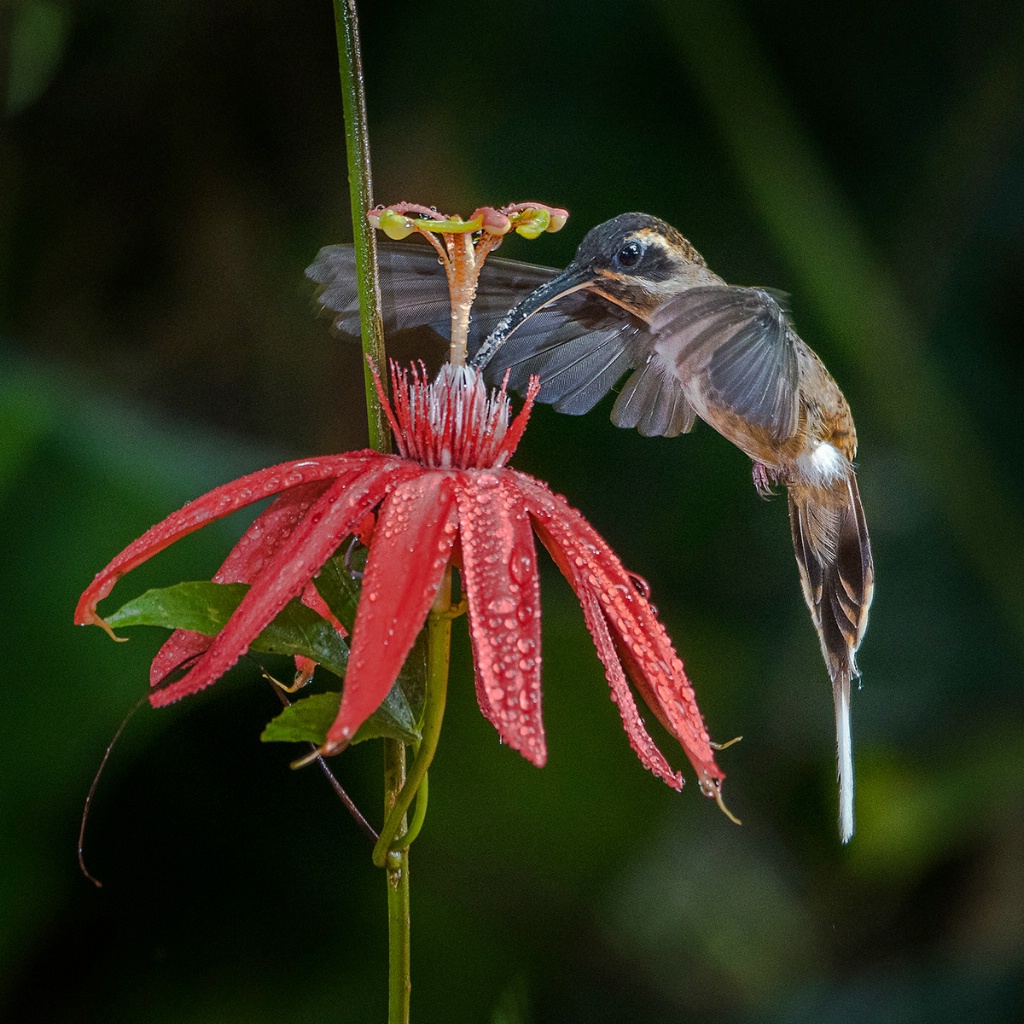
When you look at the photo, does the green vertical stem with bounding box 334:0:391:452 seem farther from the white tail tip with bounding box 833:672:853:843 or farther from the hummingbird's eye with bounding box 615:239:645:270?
the white tail tip with bounding box 833:672:853:843

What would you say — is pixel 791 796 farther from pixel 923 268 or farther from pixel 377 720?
pixel 377 720

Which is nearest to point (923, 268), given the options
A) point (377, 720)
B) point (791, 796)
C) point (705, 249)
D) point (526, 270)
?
point (705, 249)

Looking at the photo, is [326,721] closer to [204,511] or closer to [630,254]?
[204,511]

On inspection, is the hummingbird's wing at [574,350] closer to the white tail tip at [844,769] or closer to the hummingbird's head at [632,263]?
the hummingbird's head at [632,263]

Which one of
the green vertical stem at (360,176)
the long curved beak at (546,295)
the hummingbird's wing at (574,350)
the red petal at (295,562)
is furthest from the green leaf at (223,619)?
the hummingbird's wing at (574,350)

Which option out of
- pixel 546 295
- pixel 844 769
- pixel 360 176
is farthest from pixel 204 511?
pixel 844 769

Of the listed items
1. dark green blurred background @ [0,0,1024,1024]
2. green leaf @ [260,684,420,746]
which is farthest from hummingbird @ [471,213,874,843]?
dark green blurred background @ [0,0,1024,1024]
